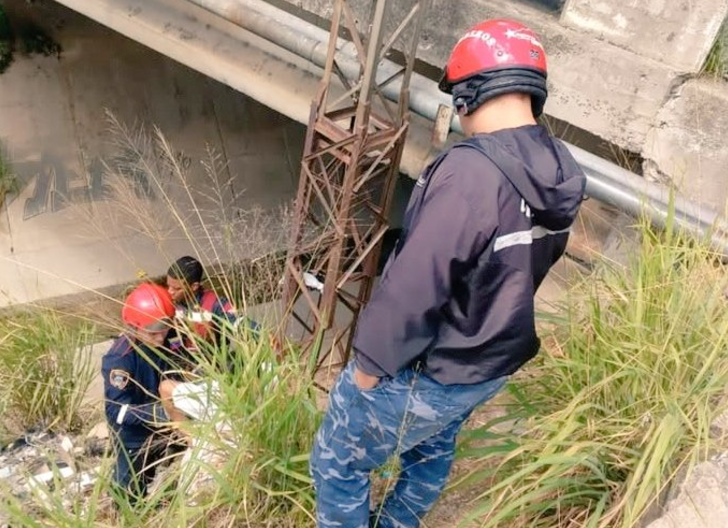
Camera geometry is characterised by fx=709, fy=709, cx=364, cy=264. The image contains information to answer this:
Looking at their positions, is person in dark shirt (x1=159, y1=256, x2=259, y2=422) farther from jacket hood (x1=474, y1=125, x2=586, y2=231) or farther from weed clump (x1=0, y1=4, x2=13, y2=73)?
weed clump (x1=0, y1=4, x2=13, y2=73)

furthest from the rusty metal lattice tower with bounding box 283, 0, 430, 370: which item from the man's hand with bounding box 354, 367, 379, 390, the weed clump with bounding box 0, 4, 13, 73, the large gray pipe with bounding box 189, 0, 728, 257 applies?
the weed clump with bounding box 0, 4, 13, 73

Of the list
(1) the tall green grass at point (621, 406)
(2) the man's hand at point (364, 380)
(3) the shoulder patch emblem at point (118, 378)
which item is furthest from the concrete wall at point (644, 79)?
(3) the shoulder patch emblem at point (118, 378)

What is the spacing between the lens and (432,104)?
409 centimetres

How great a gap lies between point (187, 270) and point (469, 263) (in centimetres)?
257

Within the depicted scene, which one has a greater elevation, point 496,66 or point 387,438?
point 496,66

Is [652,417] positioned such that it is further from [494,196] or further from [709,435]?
[494,196]

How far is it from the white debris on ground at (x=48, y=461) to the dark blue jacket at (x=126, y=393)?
0.17m

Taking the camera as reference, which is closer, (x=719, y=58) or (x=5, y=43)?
(x=719, y=58)

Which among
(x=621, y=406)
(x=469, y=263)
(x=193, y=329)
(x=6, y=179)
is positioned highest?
(x=469, y=263)

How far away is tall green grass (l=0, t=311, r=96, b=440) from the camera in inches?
163

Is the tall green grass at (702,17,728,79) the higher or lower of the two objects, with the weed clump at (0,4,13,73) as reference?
higher

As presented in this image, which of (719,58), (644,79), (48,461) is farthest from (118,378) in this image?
(719,58)

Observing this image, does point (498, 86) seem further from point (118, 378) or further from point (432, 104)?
point (118, 378)

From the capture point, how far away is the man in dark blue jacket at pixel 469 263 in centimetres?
179
